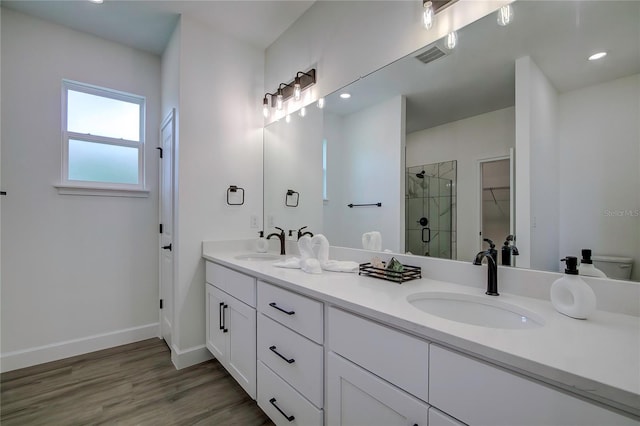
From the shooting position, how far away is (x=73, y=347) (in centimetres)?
240

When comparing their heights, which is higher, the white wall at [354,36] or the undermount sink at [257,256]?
the white wall at [354,36]

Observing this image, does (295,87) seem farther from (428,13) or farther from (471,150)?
(471,150)

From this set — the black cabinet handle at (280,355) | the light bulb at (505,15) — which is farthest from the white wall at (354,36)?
the black cabinet handle at (280,355)

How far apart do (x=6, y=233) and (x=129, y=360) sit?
4.52ft

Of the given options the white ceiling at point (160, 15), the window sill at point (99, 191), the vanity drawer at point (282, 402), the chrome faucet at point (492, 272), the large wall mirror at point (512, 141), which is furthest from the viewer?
the window sill at point (99, 191)

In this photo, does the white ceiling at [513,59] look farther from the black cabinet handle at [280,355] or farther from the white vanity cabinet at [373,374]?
the black cabinet handle at [280,355]

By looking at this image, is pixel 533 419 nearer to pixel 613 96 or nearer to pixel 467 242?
pixel 467 242

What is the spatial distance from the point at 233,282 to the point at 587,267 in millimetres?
1771

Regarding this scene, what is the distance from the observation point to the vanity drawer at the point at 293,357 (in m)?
1.18

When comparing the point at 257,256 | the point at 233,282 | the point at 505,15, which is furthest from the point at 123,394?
the point at 505,15

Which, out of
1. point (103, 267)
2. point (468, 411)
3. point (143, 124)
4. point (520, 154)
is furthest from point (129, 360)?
point (520, 154)

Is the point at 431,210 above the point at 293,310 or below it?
above

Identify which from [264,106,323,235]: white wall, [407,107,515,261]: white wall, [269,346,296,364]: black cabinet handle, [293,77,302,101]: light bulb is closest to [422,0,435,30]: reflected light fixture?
[407,107,515,261]: white wall

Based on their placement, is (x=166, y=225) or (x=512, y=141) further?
(x=166, y=225)
